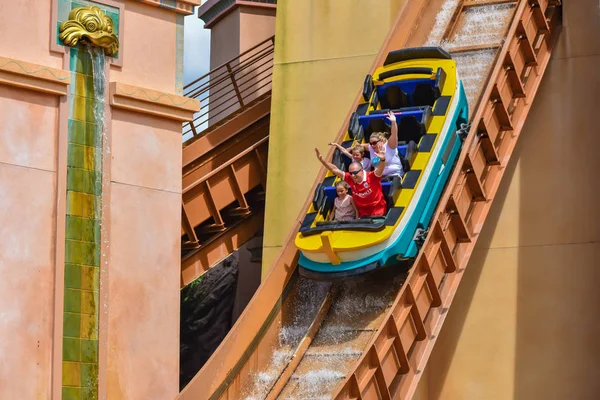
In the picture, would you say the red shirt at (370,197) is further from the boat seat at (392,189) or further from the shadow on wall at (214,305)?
the shadow on wall at (214,305)

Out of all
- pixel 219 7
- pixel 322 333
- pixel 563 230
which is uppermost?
pixel 219 7

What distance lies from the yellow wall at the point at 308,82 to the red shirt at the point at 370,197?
14.1ft

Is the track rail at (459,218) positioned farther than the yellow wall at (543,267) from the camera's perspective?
No

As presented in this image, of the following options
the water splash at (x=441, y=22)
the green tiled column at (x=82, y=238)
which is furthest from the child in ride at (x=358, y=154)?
the water splash at (x=441, y=22)

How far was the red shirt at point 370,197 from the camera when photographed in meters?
13.9

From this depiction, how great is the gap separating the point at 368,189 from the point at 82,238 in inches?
128

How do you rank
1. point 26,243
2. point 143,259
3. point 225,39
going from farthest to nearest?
point 225,39, point 143,259, point 26,243

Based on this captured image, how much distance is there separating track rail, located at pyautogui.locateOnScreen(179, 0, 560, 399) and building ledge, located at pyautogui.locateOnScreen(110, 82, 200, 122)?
6.12ft

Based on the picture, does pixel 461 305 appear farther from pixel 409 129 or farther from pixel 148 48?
pixel 148 48

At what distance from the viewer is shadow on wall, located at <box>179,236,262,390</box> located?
22406 millimetres

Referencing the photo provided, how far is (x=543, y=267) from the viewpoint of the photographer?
16.5 metres

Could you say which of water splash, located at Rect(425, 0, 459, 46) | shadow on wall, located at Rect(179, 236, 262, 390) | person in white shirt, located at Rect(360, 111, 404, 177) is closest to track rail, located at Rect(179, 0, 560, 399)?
person in white shirt, located at Rect(360, 111, 404, 177)

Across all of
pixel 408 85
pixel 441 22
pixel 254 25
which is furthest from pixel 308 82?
pixel 254 25

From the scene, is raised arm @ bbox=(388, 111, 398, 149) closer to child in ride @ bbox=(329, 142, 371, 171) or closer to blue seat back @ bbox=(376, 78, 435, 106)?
child in ride @ bbox=(329, 142, 371, 171)
